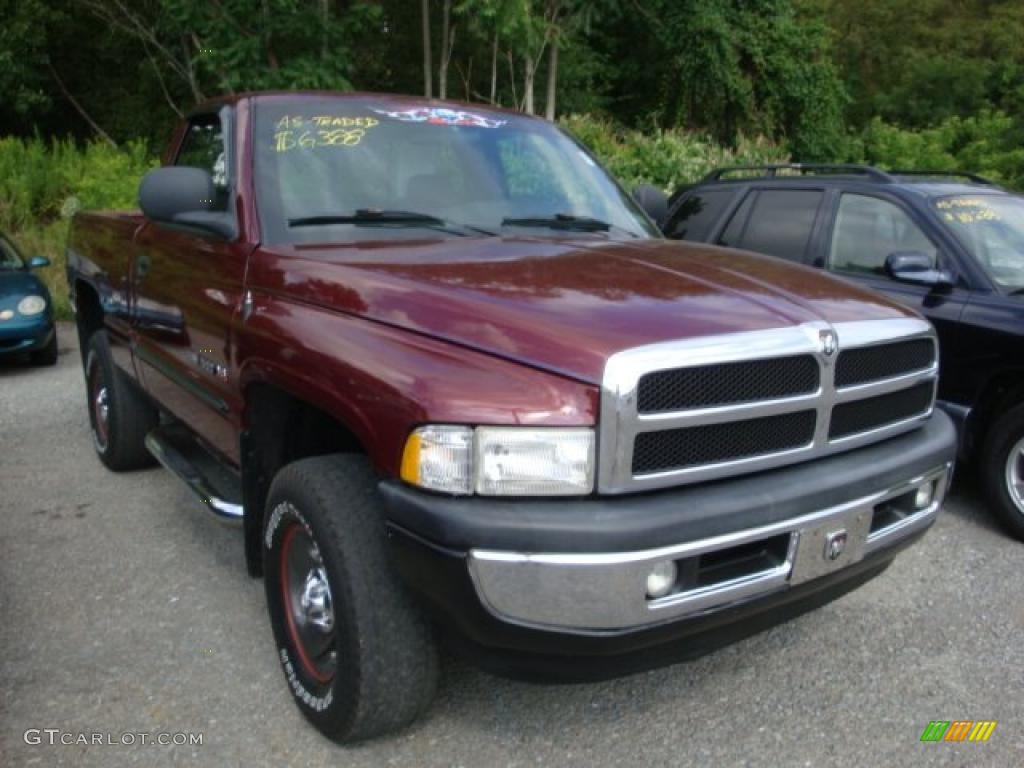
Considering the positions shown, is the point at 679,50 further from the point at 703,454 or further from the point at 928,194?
the point at 703,454

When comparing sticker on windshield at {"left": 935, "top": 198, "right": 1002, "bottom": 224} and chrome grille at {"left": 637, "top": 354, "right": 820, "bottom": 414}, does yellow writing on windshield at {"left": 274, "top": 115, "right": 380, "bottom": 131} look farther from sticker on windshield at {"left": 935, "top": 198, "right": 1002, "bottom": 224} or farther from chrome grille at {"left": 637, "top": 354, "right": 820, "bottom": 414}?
sticker on windshield at {"left": 935, "top": 198, "right": 1002, "bottom": 224}

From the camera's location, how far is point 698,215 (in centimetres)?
651

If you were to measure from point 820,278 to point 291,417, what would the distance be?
1845 millimetres

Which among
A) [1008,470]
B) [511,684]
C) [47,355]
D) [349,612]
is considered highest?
[349,612]

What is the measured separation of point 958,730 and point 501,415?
1.91 m

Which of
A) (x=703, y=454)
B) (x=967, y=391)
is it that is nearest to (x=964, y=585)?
(x=967, y=391)

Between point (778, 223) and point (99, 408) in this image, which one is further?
point (778, 223)

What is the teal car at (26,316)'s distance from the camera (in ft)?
28.1

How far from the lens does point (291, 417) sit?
305 centimetres

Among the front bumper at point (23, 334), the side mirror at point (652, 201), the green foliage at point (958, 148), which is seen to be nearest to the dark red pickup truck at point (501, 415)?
the side mirror at point (652, 201)

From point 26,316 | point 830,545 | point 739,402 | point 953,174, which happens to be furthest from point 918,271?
point 26,316

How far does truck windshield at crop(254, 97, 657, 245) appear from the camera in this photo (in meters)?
3.30

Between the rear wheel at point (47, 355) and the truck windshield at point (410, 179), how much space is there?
21.8 feet

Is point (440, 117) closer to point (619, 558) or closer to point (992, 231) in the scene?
point (619, 558)
